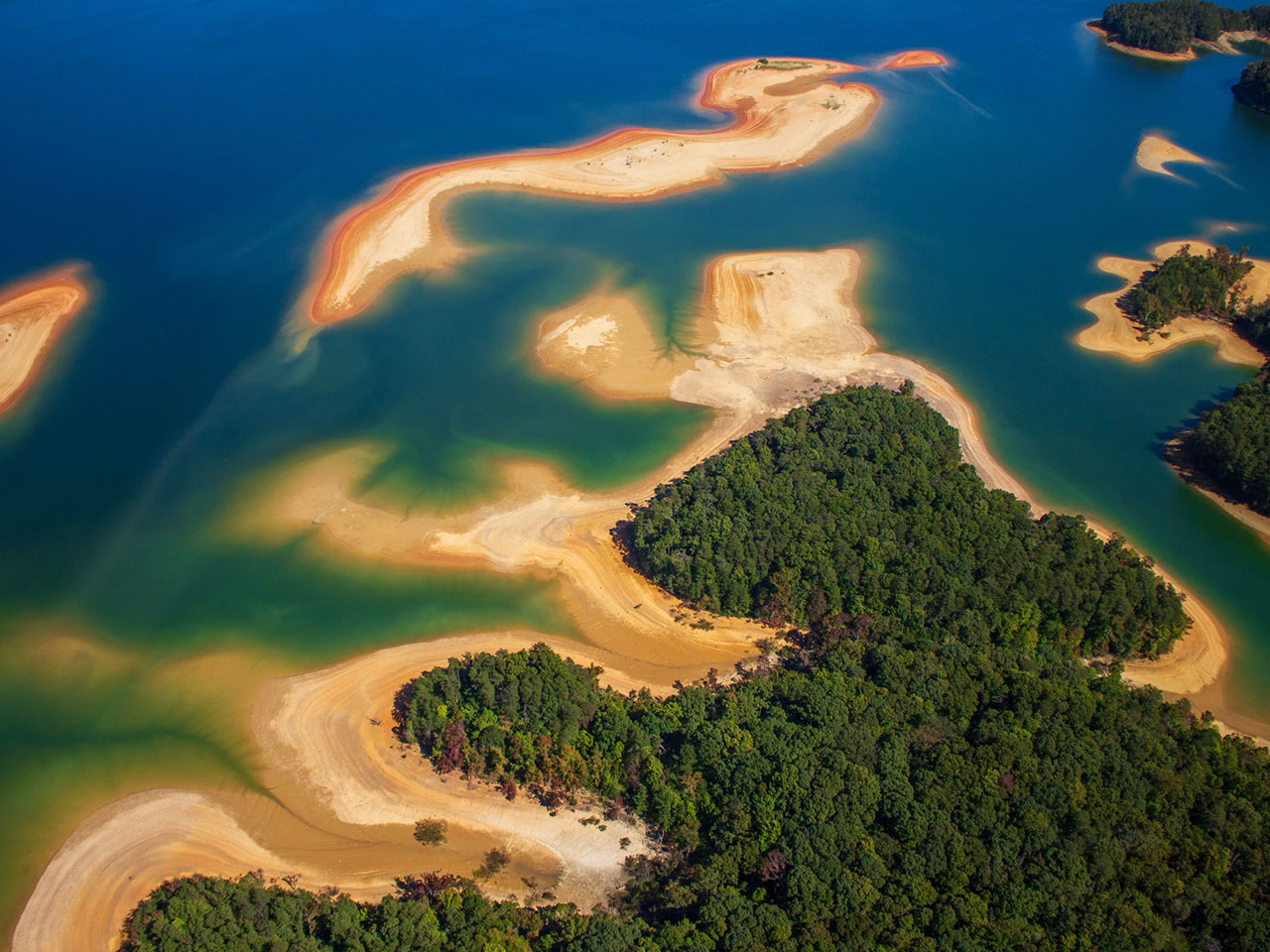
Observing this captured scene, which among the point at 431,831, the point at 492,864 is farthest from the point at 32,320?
the point at 492,864

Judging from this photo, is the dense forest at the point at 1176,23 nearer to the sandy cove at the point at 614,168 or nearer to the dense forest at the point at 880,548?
the sandy cove at the point at 614,168

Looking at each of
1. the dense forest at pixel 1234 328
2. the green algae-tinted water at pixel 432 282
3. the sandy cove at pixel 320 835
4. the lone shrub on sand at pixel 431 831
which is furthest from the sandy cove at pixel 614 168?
the lone shrub on sand at pixel 431 831

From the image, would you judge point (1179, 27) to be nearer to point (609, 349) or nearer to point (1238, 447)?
point (1238, 447)

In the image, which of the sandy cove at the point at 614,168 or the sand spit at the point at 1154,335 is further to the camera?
the sandy cove at the point at 614,168

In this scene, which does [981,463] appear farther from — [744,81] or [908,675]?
[744,81]

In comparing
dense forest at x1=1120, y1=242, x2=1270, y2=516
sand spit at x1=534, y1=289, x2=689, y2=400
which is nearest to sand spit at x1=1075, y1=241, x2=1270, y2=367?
dense forest at x1=1120, y1=242, x2=1270, y2=516

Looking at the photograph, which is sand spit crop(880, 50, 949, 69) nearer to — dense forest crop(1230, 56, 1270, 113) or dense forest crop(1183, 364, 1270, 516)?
dense forest crop(1230, 56, 1270, 113)
